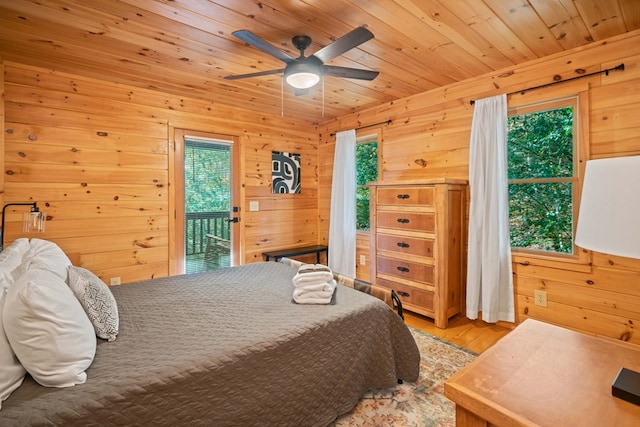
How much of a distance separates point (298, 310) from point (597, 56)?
2.93 meters

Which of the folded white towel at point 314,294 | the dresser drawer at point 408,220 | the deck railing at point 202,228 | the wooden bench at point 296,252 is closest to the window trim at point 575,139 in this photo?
the dresser drawer at point 408,220

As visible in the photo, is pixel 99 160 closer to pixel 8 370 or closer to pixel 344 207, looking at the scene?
pixel 8 370

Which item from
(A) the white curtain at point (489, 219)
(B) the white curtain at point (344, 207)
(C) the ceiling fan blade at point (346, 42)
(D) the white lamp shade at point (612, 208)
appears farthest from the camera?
(B) the white curtain at point (344, 207)

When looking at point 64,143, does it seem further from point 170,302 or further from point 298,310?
point 298,310

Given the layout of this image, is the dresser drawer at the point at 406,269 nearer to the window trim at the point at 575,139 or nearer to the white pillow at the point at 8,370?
the window trim at the point at 575,139

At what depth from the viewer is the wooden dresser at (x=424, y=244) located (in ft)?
9.35

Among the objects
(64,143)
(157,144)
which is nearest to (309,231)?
(157,144)

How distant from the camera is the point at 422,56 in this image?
2541 millimetres

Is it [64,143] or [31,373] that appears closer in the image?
[31,373]

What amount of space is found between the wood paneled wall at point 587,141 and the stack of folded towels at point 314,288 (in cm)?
196

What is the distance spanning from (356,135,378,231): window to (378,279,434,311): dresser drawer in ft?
3.77

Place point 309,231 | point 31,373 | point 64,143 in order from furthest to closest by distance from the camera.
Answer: point 309,231 → point 64,143 → point 31,373

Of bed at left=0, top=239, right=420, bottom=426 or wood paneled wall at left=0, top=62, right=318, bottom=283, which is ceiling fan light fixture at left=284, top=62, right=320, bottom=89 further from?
wood paneled wall at left=0, top=62, right=318, bottom=283

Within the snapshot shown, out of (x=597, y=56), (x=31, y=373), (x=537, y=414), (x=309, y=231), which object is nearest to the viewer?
(x=537, y=414)
